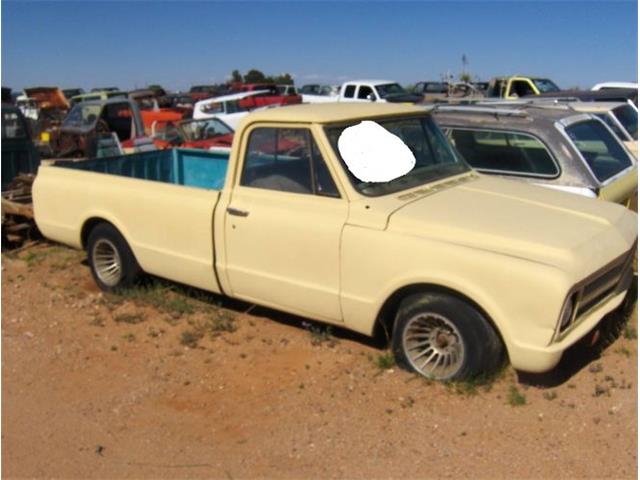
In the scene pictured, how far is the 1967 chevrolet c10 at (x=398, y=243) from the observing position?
154 inches

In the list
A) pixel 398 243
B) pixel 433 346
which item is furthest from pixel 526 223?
pixel 433 346

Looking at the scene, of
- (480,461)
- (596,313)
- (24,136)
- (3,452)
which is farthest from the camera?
(24,136)

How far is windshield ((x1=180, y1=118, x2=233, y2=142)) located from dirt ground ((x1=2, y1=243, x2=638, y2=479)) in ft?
22.9

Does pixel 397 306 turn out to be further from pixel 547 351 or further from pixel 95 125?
pixel 95 125

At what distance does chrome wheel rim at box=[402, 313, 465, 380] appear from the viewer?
4227mm

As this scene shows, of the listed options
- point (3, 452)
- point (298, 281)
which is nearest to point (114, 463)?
point (3, 452)

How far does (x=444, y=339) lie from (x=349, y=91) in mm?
17554

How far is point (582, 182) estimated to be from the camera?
19.4 feet

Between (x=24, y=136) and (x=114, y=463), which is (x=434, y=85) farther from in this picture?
(x=114, y=463)

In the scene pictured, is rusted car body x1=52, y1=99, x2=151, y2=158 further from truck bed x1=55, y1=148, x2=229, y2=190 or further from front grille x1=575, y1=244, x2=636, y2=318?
front grille x1=575, y1=244, x2=636, y2=318

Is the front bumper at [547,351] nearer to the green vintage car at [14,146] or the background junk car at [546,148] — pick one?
the background junk car at [546,148]

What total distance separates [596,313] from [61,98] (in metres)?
23.6

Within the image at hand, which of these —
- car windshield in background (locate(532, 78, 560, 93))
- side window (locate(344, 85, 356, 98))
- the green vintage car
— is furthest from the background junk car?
side window (locate(344, 85, 356, 98))

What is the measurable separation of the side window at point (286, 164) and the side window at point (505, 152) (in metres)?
2.31
